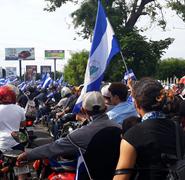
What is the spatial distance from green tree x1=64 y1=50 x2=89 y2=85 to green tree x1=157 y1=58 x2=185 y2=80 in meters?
15.7

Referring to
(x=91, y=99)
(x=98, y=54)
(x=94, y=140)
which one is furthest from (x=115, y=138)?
(x=98, y=54)

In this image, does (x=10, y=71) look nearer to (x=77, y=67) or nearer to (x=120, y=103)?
(x=77, y=67)

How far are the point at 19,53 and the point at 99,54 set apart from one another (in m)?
88.8

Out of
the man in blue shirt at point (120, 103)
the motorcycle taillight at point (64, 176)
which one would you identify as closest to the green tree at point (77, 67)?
the man in blue shirt at point (120, 103)

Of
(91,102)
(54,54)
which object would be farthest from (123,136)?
(54,54)

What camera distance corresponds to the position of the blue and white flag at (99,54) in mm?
6910

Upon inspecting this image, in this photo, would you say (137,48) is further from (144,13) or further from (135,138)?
(135,138)

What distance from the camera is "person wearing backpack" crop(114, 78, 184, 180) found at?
3434mm

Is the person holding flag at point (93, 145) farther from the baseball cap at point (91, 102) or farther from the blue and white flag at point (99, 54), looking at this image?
the blue and white flag at point (99, 54)

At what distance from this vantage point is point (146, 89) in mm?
3582

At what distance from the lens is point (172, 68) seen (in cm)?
6228

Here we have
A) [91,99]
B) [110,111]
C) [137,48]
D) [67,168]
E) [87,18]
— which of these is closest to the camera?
[91,99]

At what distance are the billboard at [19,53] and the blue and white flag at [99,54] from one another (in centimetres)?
8651

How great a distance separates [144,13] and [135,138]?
30.5 m
